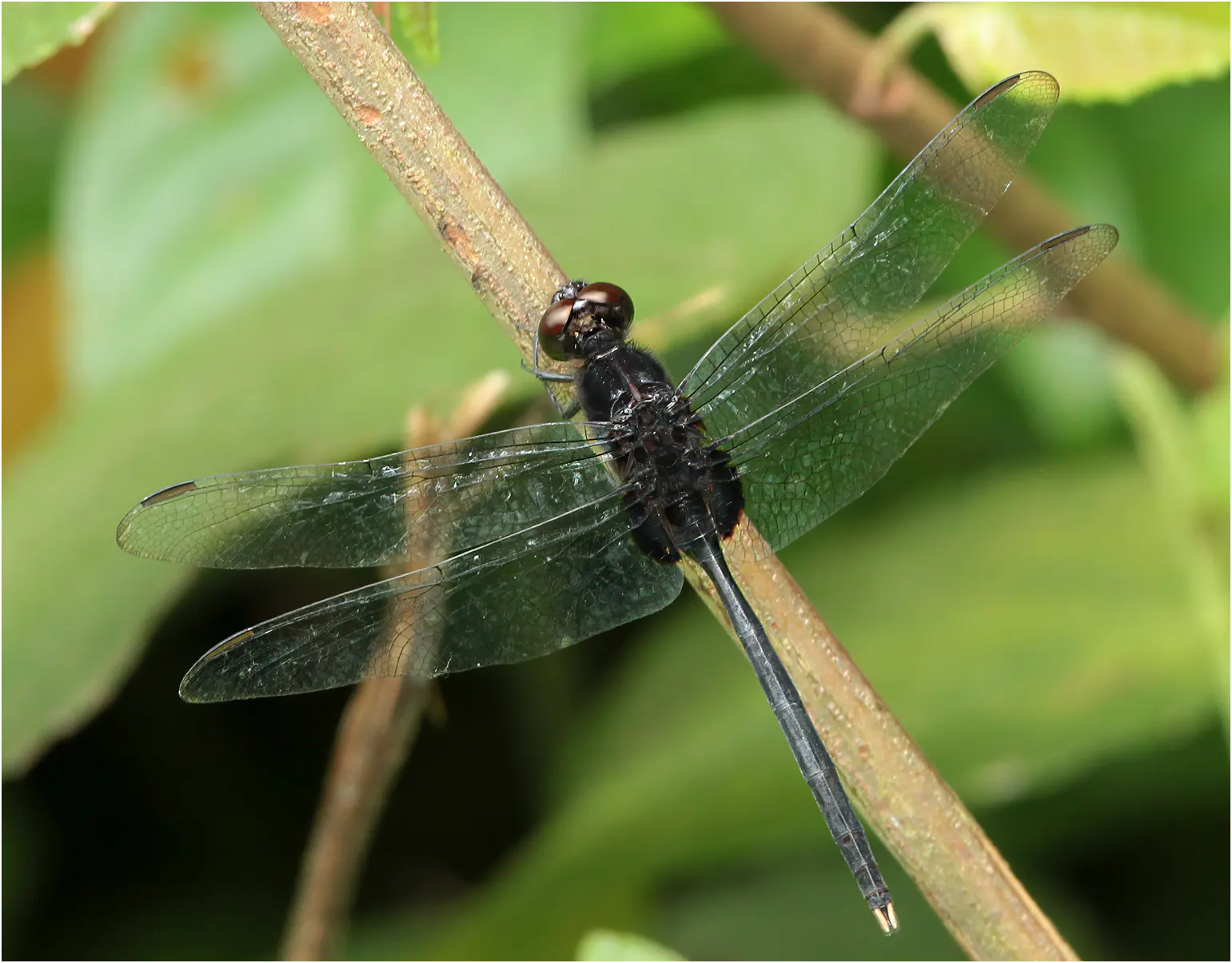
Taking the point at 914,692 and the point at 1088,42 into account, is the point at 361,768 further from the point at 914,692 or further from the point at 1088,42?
the point at 1088,42

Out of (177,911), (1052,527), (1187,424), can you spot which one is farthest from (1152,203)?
(177,911)

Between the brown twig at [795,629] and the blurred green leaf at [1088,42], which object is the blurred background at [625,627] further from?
the brown twig at [795,629]

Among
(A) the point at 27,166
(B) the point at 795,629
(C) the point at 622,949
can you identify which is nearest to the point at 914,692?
(B) the point at 795,629

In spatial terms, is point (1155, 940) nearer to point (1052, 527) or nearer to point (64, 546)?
point (1052, 527)

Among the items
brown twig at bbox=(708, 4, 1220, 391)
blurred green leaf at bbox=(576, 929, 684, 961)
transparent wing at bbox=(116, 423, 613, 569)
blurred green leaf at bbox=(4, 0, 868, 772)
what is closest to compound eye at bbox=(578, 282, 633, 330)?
transparent wing at bbox=(116, 423, 613, 569)

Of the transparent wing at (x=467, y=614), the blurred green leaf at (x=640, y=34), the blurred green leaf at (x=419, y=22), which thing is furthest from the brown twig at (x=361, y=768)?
the blurred green leaf at (x=640, y=34)

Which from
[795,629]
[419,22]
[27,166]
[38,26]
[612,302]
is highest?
[27,166]
